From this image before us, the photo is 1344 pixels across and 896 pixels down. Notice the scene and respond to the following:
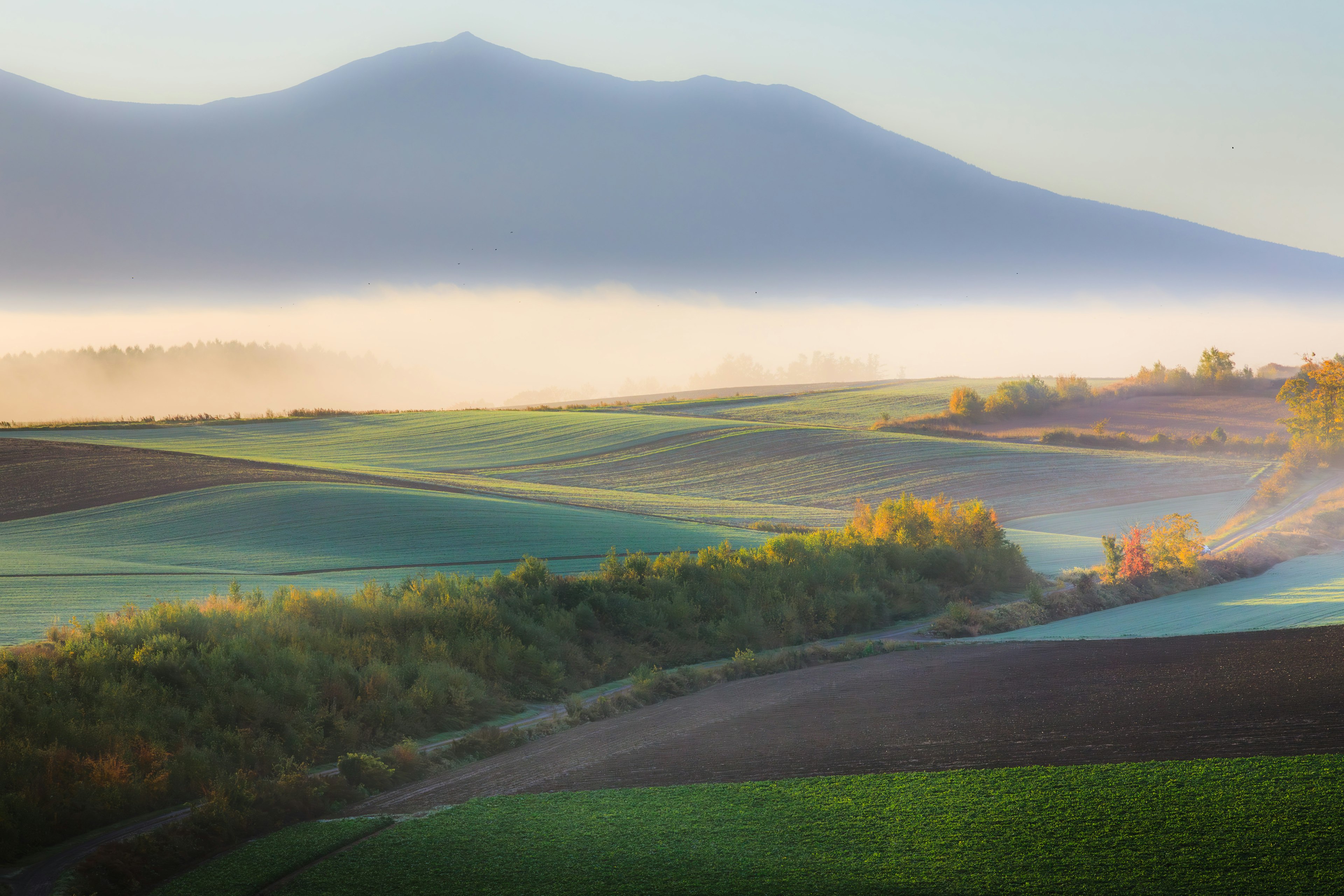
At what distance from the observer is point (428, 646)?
17.6m

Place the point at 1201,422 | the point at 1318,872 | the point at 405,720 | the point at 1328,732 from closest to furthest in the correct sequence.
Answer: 1. the point at 1318,872
2. the point at 1328,732
3. the point at 405,720
4. the point at 1201,422

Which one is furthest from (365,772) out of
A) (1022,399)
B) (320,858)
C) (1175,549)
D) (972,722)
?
(1022,399)

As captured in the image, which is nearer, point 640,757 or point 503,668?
point 640,757

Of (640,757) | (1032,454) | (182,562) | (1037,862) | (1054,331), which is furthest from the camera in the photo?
(1054,331)

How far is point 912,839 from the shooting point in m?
8.38

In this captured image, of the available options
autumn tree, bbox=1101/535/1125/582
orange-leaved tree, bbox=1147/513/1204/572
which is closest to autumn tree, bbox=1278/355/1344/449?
orange-leaved tree, bbox=1147/513/1204/572

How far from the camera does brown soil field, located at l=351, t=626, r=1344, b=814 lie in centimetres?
1084

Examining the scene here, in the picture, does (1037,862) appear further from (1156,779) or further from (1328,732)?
(1328,732)

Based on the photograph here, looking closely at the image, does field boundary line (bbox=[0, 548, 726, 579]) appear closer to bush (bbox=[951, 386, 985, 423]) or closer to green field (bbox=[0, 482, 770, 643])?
green field (bbox=[0, 482, 770, 643])

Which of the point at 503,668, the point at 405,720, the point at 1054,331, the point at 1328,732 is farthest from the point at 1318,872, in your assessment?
the point at 1054,331

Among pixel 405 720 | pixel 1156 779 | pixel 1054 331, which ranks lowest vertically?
pixel 405 720

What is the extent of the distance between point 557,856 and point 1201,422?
69355 mm

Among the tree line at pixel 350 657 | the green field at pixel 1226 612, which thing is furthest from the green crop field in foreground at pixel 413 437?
the green field at pixel 1226 612

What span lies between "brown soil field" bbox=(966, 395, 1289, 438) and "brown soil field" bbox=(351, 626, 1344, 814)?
179 feet
